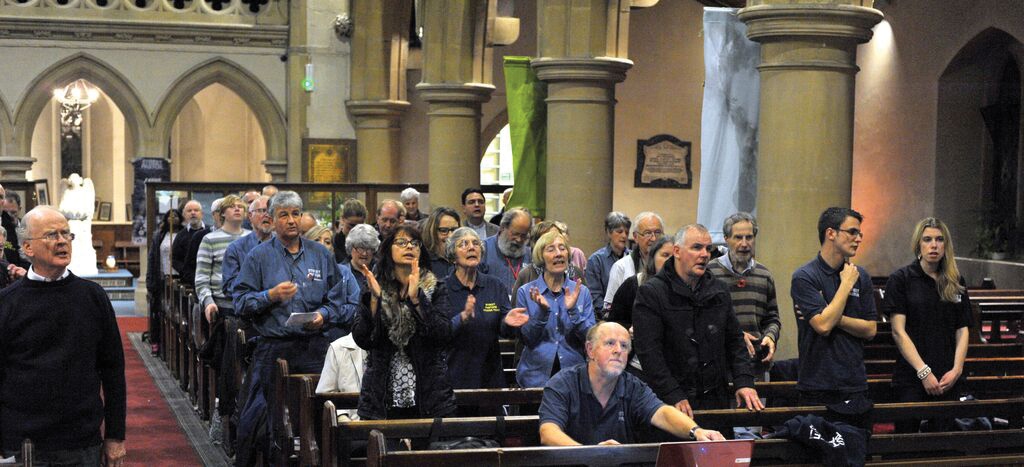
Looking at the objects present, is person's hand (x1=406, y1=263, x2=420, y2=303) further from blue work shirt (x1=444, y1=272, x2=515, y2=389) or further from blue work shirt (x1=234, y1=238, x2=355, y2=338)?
blue work shirt (x1=234, y1=238, x2=355, y2=338)

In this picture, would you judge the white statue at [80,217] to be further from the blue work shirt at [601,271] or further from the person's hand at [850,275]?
the person's hand at [850,275]

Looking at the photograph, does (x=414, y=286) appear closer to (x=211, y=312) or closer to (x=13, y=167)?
(x=211, y=312)

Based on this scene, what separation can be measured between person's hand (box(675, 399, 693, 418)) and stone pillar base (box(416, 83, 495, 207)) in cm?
1012

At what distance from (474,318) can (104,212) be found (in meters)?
23.9

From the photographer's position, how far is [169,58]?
67.6 feet

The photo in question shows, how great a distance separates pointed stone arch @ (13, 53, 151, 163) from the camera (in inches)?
789

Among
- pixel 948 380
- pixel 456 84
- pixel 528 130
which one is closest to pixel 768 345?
pixel 948 380

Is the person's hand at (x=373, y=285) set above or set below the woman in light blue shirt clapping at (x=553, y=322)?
above

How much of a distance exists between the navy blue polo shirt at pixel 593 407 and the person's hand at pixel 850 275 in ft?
4.08

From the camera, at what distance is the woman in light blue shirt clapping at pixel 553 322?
6812 millimetres

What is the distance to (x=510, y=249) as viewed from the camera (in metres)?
8.65

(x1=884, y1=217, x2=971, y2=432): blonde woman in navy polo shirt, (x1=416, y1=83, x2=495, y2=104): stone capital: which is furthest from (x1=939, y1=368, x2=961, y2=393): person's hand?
(x1=416, y1=83, x2=495, y2=104): stone capital

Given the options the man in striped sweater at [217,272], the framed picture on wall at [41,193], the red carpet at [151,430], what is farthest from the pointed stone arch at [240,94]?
the man in striped sweater at [217,272]

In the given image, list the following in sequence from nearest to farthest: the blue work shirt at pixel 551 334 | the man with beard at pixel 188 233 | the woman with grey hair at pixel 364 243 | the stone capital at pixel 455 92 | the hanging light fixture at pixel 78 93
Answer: the blue work shirt at pixel 551 334
the woman with grey hair at pixel 364 243
the man with beard at pixel 188 233
the stone capital at pixel 455 92
the hanging light fixture at pixel 78 93
